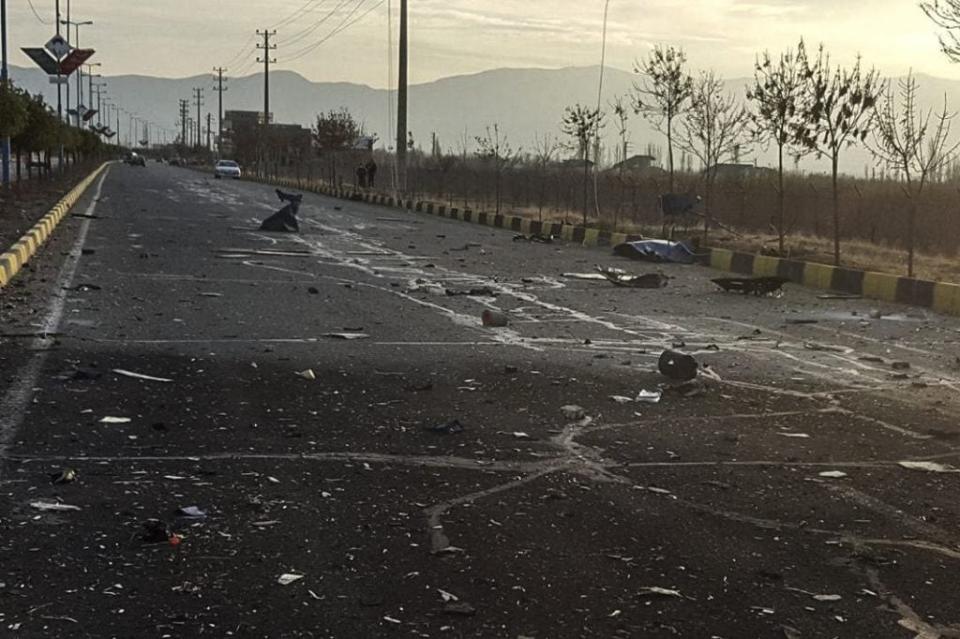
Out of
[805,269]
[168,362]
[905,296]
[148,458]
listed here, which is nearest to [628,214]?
[805,269]

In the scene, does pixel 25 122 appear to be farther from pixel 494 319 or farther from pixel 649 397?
pixel 649 397

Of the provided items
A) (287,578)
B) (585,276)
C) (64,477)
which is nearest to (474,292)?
(585,276)

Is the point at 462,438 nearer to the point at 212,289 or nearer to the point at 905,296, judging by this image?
the point at 212,289

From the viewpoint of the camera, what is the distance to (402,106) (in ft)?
132

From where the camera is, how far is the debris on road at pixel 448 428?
6.40 m

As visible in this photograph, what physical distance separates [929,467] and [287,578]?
3.56 m

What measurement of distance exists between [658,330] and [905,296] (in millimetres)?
5267

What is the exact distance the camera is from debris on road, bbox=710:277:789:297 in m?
14.5

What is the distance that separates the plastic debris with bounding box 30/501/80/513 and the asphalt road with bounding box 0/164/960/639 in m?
0.02

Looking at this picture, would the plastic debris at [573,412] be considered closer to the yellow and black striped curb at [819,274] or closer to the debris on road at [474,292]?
the debris on road at [474,292]

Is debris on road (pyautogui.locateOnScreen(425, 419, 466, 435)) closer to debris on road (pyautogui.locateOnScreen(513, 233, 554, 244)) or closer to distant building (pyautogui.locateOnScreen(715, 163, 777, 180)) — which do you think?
debris on road (pyautogui.locateOnScreen(513, 233, 554, 244))

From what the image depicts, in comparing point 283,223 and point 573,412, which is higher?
point 283,223

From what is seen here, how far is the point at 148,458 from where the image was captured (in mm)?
5637

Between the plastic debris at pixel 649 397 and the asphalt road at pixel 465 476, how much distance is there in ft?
0.44
